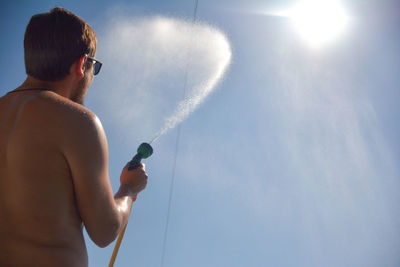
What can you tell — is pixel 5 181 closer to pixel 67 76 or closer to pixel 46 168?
pixel 46 168

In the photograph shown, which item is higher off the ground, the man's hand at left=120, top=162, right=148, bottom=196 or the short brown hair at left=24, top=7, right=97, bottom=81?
the short brown hair at left=24, top=7, right=97, bottom=81

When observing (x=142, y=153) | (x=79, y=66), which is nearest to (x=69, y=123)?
(x=79, y=66)

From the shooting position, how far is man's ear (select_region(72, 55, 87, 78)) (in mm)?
1633

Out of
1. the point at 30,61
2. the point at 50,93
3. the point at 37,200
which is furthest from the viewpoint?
the point at 30,61

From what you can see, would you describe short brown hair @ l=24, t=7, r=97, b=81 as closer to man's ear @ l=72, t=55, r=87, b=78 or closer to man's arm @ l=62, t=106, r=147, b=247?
man's ear @ l=72, t=55, r=87, b=78

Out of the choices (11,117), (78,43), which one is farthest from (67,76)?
(11,117)

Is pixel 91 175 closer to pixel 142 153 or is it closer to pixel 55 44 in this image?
pixel 55 44

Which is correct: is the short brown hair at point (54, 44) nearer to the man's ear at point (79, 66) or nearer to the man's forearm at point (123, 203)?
the man's ear at point (79, 66)

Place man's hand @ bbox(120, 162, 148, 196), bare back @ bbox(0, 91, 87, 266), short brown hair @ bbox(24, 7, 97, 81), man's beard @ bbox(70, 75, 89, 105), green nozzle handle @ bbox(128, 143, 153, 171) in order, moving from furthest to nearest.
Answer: green nozzle handle @ bbox(128, 143, 153, 171) → man's hand @ bbox(120, 162, 148, 196) → man's beard @ bbox(70, 75, 89, 105) → short brown hair @ bbox(24, 7, 97, 81) → bare back @ bbox(0, 91, 87, 266)

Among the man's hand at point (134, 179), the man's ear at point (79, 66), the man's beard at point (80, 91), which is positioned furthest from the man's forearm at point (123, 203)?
the man's ear at point (79, 66)

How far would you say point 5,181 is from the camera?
4.61 ft

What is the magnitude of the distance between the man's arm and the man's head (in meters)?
0.34

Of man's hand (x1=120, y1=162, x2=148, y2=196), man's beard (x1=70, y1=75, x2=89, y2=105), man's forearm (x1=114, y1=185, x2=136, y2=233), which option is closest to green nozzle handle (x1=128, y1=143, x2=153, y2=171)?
man's hand (x1=120, y1=162, x2=148, y2=196)

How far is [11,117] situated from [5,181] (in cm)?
27
